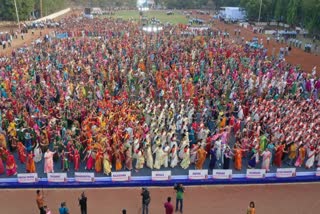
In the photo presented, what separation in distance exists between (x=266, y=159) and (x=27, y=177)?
880 centimetres

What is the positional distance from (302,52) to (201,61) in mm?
16856

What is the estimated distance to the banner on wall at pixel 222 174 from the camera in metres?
12.1

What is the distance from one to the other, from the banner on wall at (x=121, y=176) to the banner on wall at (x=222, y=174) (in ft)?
10.2

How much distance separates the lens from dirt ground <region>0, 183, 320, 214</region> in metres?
10.9

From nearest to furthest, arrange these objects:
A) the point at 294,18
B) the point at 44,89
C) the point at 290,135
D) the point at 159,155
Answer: the point at 159,155, the point at 290,135, the point at 44,89, the point at 294,18

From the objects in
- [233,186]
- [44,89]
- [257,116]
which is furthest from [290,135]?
[44,89]

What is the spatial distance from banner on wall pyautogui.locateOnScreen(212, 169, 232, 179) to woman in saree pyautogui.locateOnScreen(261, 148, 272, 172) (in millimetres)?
1589

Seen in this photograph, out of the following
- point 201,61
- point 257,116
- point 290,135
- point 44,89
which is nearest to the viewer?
point 290,135

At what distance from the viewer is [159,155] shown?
12625 mm

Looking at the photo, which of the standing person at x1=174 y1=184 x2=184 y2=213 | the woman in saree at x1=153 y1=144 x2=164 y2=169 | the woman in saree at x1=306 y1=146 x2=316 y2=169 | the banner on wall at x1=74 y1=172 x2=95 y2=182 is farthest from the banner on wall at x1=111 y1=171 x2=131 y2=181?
the woman in saree at x1=306 y1=146 x2=316 y2=169

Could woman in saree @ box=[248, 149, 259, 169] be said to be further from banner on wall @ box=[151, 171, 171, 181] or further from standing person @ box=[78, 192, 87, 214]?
standing person @ box=[78, 192, 87, 214]

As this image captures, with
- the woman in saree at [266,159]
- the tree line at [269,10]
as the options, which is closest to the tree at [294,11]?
the tree line at [269,10]

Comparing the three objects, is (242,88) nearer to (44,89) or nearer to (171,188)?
(171,188)

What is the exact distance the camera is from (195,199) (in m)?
11.5
